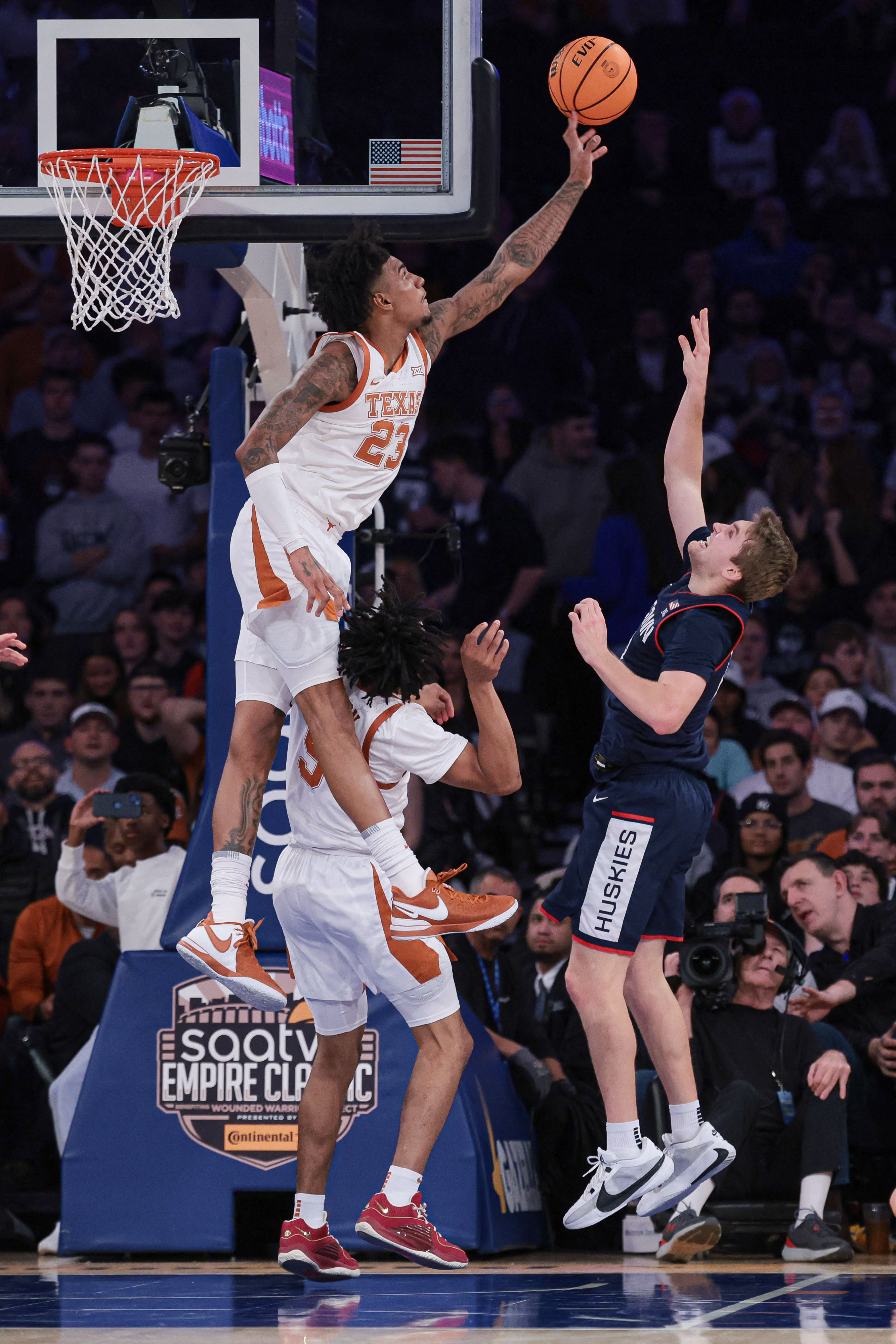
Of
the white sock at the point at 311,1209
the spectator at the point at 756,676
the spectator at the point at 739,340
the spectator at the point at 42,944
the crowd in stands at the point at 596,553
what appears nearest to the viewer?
the white sock at the point at 311,1209

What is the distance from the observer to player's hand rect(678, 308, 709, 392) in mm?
6879

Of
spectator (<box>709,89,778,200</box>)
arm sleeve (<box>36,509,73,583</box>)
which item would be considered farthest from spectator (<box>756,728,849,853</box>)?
spectator (<box>709,89,778,200</box>)

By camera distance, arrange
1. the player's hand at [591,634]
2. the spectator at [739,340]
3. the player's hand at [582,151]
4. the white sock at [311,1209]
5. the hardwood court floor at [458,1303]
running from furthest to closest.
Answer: the spectator at [739,340] → the player's hand at [582,151] → the white sock at [311,1209] → the player's hand at [591,634] → the hardwood court floor at [458,1303]

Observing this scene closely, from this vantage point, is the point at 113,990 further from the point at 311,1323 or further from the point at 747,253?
the point at 747,253

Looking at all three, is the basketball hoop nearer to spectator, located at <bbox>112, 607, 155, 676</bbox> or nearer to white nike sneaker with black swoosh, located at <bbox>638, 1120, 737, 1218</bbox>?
white nike sneaker with black swoosh, located at <bbox>638, 1120, 737, 1218</bbox>

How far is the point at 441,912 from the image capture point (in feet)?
20.2

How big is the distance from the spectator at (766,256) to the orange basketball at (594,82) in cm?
794

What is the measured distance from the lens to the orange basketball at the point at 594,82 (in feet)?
23.1

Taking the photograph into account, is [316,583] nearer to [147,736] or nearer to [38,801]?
[38,801]

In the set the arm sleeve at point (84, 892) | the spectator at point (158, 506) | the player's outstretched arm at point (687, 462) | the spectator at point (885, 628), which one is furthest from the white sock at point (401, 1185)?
the spectator at point (158, 506)

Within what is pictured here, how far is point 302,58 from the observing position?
7.66 metres

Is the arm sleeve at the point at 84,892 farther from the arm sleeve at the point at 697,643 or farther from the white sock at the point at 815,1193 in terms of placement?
the arm sleeve at the point at 697,643

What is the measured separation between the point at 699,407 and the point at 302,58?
244cm

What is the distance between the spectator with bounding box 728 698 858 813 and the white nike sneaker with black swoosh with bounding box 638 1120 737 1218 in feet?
15.0
